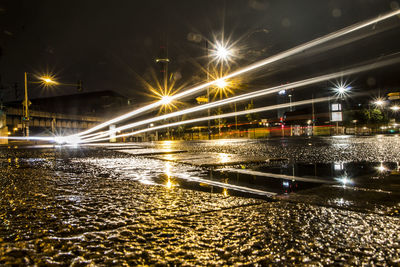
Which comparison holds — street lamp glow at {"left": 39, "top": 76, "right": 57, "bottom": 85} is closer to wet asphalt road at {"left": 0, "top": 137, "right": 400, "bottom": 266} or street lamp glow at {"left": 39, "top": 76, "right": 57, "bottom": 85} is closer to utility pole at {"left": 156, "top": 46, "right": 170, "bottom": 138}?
wet asphalt road at {"left": 0, "top": 137, "right": 400, "bottom": 266}

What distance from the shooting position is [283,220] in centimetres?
178

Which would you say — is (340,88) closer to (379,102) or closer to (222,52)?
(379,102)

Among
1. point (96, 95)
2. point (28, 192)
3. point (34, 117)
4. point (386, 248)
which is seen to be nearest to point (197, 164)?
point (28, 192)

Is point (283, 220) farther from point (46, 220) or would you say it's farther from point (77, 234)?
point (46, 220)

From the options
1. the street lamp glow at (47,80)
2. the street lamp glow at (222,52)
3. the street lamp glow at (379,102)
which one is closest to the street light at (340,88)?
the street lamp glow at (379,102)

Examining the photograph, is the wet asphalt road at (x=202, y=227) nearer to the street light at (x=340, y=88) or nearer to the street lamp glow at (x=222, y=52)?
the street lamp glow at (x=222, y=52)

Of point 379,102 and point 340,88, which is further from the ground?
point 340,88

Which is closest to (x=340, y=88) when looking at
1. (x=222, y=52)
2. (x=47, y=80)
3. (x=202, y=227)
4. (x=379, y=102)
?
(x=379, y=102)

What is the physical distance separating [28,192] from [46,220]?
4.44 feet

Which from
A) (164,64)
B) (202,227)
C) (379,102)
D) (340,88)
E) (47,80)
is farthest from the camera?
(164,64)

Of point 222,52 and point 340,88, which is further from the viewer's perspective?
point 340,88

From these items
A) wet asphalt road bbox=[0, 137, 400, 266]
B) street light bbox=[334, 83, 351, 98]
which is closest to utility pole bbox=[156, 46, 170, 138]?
street light bbox=[334, 83, 351, 98]

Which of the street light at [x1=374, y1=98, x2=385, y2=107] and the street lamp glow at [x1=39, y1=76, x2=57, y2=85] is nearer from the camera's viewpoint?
the street lamp glow at [x1=39, y1=76, x2=57, y2=85]

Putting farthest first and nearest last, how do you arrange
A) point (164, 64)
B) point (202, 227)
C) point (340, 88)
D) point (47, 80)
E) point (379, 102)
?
point (164, 64)
point (379, 102)
point (340, 88)
point (47, 80)
point (202, 227)
